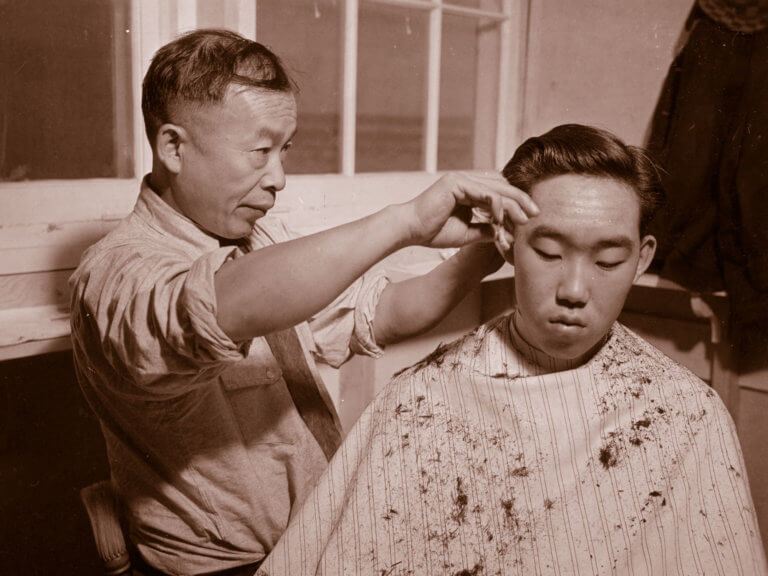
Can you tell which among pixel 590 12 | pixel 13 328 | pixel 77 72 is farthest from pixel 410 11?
pixel 13 328

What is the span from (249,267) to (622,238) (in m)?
0.66

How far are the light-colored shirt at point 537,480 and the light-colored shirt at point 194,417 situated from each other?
14 centimetres

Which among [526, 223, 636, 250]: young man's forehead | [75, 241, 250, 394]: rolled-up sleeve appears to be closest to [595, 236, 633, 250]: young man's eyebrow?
[526, 223, 636, 250]: young man's forehead

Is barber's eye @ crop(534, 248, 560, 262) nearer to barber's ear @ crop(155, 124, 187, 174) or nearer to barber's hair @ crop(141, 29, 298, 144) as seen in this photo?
barber's hair @ crop(141, 29, 298, 144)

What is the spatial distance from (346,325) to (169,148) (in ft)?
1.75

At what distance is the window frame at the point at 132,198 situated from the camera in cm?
166

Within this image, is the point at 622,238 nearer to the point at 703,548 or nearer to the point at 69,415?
the point at 703,548

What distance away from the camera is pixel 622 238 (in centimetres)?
131

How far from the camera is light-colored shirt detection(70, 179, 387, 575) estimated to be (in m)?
1.16

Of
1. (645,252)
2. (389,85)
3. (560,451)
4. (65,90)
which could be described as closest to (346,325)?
(560,451)

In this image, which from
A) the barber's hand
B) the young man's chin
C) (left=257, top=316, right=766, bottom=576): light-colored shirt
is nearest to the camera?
the barber's hand

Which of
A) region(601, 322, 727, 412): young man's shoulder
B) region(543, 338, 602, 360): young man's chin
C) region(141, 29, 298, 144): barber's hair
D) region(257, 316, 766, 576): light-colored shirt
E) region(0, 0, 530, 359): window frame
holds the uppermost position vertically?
region(141, 29, 298, 144): barber's hair

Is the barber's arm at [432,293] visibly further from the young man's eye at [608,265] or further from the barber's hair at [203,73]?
the barber's hair at [203,73]

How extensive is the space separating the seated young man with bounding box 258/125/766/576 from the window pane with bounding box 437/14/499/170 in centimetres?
147
